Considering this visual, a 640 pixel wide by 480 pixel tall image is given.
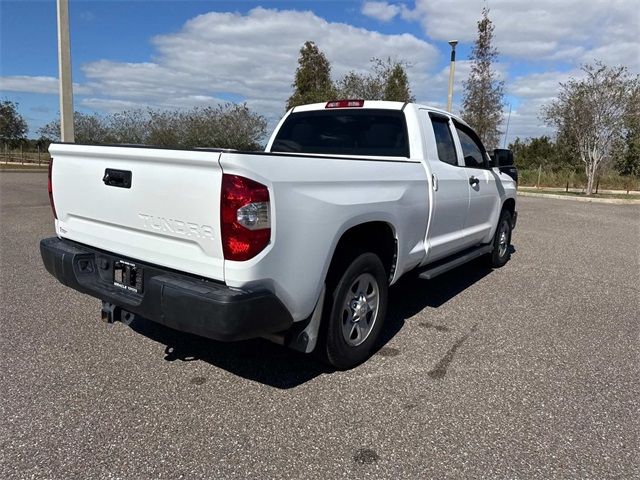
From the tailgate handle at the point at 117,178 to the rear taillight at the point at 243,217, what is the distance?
0.79 m

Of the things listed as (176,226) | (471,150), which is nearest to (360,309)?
(176,226)

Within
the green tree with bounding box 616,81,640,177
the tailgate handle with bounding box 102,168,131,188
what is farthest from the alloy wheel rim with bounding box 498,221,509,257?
the green tree with bounding box 616,81,640,177

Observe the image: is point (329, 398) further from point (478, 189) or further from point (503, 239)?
point (503, 239)

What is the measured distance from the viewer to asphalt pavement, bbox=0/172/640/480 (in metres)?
2.51

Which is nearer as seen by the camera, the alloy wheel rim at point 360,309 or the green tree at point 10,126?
the alloy wheel rim at point 360,309

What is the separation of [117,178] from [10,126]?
41.1 meters

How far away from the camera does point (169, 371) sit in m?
3.42

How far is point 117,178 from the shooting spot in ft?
9.87

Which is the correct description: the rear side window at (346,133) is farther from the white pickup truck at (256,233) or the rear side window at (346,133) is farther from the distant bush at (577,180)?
the distant bush at (577,180)

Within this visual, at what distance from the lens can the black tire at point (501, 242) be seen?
21.6 ft

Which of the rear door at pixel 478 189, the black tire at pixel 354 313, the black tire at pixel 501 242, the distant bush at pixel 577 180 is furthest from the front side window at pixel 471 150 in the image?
the distant bush at pixel 577 180

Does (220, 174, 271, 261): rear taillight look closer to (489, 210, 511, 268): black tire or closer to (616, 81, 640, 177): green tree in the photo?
(489, 210, 511, 268): black tire

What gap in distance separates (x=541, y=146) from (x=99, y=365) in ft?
162

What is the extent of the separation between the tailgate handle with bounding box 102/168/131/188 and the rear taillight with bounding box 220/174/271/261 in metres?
0.79
